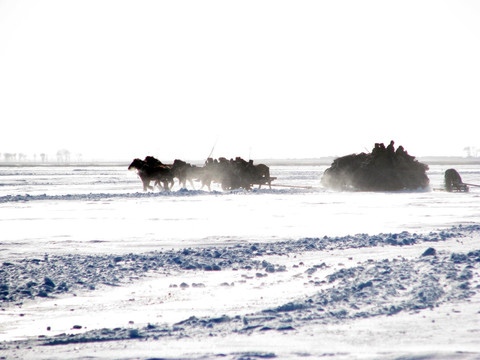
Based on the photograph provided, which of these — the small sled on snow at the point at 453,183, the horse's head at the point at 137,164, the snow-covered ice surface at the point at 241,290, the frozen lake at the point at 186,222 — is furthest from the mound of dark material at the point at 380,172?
the snow-covered ice surface at the point at 241,290

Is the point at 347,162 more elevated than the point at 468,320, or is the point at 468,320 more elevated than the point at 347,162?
the point at 347,162

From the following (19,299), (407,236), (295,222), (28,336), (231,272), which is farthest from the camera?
(295,222)

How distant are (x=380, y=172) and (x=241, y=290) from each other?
27.3 m

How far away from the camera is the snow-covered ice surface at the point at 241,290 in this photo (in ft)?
16.4

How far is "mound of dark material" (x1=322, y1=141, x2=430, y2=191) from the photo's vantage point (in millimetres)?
33312

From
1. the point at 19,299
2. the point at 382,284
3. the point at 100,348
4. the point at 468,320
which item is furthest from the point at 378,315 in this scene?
the point at 19,299

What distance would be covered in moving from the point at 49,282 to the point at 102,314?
70.1 inches

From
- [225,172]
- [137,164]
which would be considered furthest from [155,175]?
[225,172]

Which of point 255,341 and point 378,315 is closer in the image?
point 255,341

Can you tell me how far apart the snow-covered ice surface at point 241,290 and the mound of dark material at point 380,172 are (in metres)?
A: 18.8

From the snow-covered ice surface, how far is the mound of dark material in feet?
61.7

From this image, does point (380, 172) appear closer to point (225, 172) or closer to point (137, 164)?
point (225, 172)

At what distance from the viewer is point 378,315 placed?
230 inches

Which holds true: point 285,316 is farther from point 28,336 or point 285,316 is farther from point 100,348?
point 28,336
